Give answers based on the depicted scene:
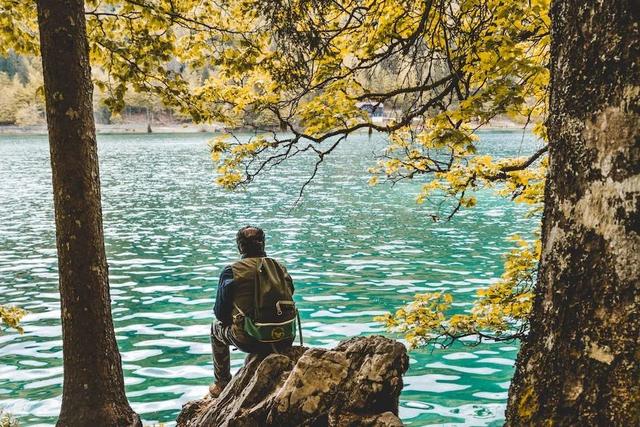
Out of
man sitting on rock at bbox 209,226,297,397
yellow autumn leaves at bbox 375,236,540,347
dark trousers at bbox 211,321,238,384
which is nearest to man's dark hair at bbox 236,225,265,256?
man sitting on rock at bbox 209,226,297,397

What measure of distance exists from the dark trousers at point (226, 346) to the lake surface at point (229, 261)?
7.52 ft

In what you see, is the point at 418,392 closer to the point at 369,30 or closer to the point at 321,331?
the point at 321,331

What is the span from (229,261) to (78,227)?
1351 cm

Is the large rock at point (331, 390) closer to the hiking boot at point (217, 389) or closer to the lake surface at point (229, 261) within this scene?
the hiking boot at point (217, 389)

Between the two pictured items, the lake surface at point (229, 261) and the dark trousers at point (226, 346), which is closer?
the dark trousers at point (226, 346)

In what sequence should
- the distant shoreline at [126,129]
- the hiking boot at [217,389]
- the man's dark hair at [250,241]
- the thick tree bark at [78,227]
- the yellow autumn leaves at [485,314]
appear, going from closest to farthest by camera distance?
the thick tree bark at [78,227] → the man's dark hair at [250,241] → the hiking boot at [217,389] → the yellow autumn leaves at [485,314] → the distant shoreline at [126,129]

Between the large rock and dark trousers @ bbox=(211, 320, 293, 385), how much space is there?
27.7 inches

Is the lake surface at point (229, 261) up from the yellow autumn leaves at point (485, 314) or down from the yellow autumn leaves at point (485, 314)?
down

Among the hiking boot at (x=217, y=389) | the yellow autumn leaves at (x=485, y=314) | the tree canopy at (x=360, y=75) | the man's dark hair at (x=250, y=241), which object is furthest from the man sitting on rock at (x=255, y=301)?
the yellow autumn leaves at (x=485, y=314)

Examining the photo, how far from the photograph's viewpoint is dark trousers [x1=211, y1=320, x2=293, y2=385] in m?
6.23

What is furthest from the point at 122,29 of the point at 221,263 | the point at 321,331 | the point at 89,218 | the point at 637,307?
the point at 221,263

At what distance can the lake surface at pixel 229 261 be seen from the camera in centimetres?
970

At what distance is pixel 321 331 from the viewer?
12.5 m

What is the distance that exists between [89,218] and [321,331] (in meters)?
7.72
